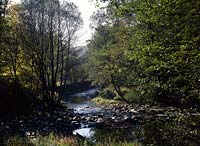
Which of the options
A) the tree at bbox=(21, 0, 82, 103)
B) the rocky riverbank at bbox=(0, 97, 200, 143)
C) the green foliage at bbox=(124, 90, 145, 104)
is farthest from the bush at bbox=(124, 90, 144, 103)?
the rocky riverbank at bbox=(0, 97, 200, 143)

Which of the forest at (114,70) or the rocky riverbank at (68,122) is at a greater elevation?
the forest at (114,70)

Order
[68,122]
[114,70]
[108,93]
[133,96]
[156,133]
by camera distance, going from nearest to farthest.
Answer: [156,133], [68,122], [133,96], [114,70], [108,93]

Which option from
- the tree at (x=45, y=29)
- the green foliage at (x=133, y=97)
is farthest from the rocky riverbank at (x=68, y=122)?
the green foliage at (x=133, y=97)

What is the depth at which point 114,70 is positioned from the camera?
46.0 m

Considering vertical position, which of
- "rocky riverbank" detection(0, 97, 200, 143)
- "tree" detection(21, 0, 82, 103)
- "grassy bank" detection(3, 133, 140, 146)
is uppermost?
"tree" detection(21, 0, 82, 103)

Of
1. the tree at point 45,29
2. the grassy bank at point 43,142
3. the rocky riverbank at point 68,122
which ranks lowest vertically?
the rocky riverbank at point 68,122

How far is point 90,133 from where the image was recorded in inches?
926

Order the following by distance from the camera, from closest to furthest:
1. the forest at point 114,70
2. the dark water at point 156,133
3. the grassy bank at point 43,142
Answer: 1. the forest at point 114,70
2. the grassy bank at point 43,142
3. the dark water at point 156,133

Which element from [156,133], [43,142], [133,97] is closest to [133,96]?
[133,97]

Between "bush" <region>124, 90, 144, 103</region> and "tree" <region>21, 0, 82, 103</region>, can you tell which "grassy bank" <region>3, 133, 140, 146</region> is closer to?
"tree" <region>21, 0, 82, 103</region>

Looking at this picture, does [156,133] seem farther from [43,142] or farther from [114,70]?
[114,70]

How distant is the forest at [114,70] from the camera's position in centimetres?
977

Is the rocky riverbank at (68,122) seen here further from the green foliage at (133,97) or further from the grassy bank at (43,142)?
the green foliage at (133,97)

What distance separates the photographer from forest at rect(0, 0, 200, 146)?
32.0ft
